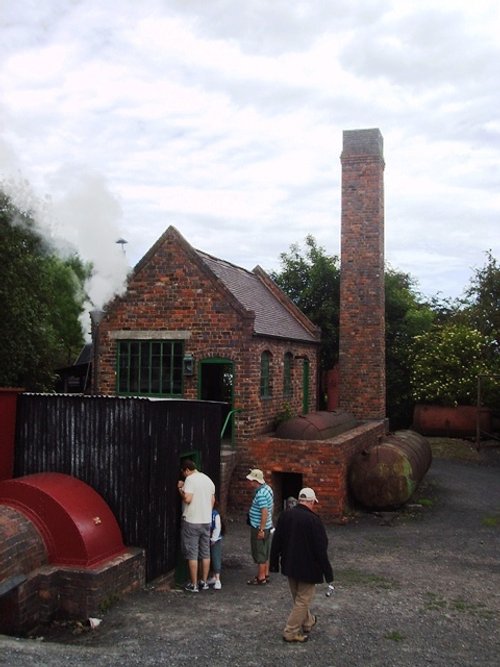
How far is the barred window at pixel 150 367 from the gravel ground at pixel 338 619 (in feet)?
16.1

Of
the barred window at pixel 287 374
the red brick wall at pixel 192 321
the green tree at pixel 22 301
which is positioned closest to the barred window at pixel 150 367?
the red brick wall at pixel 192 321

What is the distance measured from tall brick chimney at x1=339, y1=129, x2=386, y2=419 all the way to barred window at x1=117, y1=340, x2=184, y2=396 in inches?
272

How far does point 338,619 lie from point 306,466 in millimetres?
6879

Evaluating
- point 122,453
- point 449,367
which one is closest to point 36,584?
point 122,453

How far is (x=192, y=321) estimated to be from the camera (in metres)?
16.3

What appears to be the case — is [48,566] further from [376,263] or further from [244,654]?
[376,263]

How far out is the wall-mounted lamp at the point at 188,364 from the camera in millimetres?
16172

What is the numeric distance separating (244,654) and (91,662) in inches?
61.3

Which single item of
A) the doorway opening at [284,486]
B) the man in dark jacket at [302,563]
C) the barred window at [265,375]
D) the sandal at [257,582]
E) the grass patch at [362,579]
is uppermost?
the barred window at [265,375]

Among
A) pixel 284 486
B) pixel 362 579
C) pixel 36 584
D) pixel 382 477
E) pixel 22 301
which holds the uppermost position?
pixel 22 301

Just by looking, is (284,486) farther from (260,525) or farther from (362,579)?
(260,525)

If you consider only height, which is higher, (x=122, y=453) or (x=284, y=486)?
(x=122, y=453)

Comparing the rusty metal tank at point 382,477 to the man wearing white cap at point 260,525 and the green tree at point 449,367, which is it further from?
the green tree at point 449,367

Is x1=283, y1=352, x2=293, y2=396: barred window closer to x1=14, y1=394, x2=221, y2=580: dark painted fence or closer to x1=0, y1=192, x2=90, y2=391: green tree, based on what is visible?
x1=0, y1=192, x2=90, y2=391: green tree
